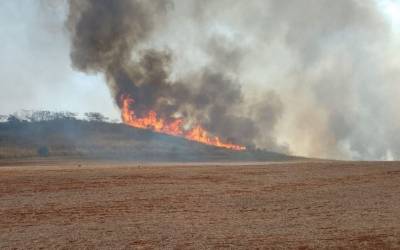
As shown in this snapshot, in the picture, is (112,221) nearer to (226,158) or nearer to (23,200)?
(23,200)

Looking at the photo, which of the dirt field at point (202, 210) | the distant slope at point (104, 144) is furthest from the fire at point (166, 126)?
the dirt field at point (202, 210)

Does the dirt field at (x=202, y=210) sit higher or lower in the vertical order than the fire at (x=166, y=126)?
lower

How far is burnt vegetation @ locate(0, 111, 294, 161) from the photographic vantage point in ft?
340

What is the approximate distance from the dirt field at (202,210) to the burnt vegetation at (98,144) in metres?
54.2

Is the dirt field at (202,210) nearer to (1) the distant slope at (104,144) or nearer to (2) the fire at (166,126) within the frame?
(1) the distant slope at (104,144)

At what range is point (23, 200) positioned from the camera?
3419cm

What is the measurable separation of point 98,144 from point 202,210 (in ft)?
295

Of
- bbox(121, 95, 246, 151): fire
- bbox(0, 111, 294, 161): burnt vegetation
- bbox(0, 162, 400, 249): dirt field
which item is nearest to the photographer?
bbox(0, 162, 400, 249): dirt field

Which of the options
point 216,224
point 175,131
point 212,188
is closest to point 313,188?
→ point 212,188

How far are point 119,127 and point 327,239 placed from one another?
117 m

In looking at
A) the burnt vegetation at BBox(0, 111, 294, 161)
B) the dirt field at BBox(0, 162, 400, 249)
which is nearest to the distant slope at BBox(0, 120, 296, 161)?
the burnt vegetation at BBox(0, 111, 294, 161)

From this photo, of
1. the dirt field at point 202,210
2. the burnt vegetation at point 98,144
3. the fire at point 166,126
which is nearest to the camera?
the dirt field at point 202,210

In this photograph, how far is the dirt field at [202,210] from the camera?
21.7 m

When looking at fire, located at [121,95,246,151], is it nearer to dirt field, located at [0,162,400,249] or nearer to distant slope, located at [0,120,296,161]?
distant slope, located at [0,120,296,161]
